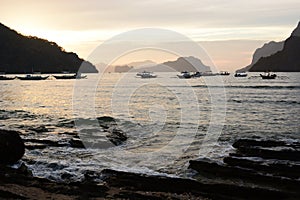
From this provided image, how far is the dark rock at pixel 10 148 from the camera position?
1395 centimetres

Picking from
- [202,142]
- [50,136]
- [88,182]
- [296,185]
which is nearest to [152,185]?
[88,182]

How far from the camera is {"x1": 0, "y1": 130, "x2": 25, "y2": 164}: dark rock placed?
1395cm

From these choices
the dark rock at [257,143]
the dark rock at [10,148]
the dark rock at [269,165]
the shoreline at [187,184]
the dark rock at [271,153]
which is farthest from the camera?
the dark rock at [257,143]

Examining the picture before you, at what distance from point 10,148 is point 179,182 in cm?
713

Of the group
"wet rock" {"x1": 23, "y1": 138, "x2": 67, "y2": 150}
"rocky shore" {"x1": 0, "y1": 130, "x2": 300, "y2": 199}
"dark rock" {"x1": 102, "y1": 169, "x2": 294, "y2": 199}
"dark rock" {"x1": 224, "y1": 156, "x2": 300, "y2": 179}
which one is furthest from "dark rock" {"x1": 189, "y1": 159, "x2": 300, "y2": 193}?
"wet rock" {"x1": 23, "y1": 138, "x2": 67, "y2": 150}

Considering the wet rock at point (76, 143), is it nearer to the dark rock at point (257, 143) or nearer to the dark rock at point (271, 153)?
the dark rock at point (257, 143)

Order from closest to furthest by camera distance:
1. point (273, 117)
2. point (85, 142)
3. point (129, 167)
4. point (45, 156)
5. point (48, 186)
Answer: point (48, 186) < point (129, 167) < point (45, 156) < point (85, 142) < point (273, 117)

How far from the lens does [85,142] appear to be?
66.2ft

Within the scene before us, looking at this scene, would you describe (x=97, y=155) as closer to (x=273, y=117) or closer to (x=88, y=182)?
(x=88, y=182)

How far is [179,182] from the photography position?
11.7 meters

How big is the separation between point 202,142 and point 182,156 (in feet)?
12.6

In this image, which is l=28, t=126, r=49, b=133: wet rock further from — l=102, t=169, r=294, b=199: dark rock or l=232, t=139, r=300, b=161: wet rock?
l=232, t=139, r=300, b=161: wet rock

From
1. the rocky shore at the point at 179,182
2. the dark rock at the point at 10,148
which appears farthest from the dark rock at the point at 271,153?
the dark rock at the point at 10,148

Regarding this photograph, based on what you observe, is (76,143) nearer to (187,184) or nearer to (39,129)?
(39,129)
